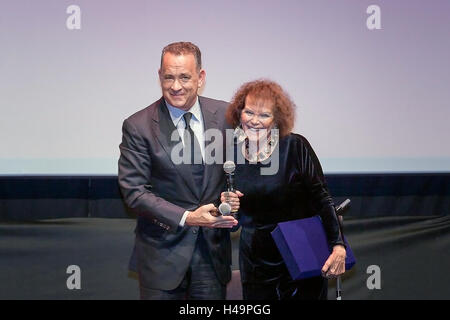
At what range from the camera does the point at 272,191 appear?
2703 mm

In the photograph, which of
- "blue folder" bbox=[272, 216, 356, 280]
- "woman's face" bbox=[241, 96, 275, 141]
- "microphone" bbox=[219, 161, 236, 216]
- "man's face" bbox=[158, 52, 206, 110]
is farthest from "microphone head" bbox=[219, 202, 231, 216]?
"man's face" bbox=[158, 52, 206, 110]

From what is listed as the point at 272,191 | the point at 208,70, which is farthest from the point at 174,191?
the point at 208,70

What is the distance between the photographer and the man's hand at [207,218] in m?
2.61

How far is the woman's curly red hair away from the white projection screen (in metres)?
0.99

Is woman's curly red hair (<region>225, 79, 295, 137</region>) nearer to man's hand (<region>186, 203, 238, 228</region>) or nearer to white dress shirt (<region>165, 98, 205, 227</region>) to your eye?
white dress shirt (<region>165, 98, 205, 227</region>)

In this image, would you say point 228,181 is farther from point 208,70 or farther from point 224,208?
point 208,70

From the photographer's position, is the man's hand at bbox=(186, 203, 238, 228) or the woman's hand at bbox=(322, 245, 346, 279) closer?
the man's hand at bbox=(186, 203, 238, 228)

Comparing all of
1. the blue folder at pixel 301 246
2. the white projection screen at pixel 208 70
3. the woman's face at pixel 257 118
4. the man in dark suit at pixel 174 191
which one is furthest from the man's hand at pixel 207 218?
the white projection screen at pixel 208 70

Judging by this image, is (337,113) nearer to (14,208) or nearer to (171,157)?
(171,157)

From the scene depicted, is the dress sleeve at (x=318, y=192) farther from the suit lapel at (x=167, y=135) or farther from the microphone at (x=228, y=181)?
the suit lapel at (x=167, y=135)

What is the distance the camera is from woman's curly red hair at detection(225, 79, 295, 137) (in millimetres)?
2762

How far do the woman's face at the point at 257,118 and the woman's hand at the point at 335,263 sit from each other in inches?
23.9

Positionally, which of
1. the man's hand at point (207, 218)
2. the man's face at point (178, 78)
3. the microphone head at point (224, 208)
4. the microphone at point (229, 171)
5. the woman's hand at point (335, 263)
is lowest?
the woman's hand at point (335, 263)

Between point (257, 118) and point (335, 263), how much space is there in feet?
2.39
